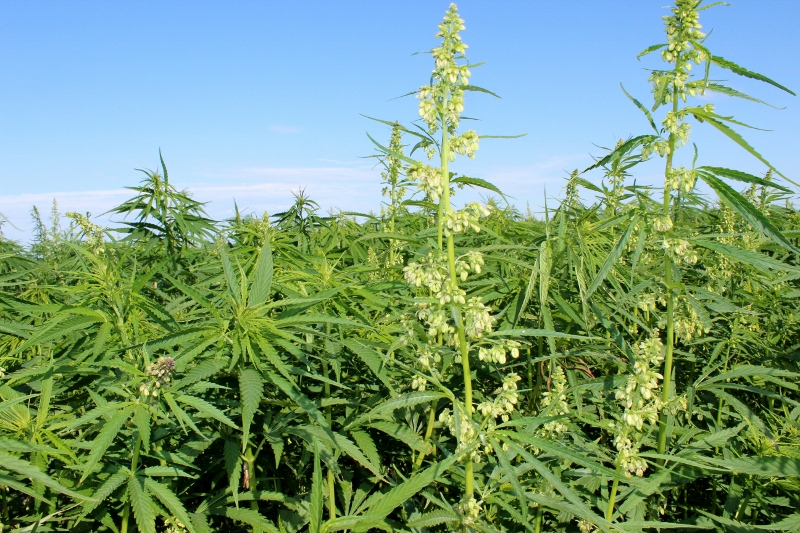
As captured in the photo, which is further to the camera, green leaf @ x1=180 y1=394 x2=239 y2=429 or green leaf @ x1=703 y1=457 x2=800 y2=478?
green leaf @ x1=703 y1=457 x2=800 y2=478

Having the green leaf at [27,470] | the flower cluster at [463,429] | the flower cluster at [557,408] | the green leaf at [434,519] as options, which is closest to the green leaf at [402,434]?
the green leaf at [434,519]

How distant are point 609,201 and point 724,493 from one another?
2.21 metres

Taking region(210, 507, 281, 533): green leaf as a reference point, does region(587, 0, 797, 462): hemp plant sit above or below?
above

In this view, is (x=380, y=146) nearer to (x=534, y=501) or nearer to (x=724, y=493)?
(x=534, y=501)

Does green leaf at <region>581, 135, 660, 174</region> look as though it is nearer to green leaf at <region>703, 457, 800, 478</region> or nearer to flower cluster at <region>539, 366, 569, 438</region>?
flower cluster at <region>539, 366, 569, 438</region>

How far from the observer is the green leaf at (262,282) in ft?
8.40

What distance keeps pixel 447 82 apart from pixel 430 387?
176 centimetres

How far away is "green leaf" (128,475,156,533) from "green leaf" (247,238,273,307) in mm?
939

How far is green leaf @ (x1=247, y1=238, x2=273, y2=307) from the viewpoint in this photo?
2.56 meters

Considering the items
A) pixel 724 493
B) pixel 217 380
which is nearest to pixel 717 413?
pixel 724 493

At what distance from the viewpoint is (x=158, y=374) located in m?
2.27

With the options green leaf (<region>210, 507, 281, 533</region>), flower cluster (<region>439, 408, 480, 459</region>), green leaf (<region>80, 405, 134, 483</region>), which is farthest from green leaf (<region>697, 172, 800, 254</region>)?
green leaf (<region>80, 405, 134, 483</region>)

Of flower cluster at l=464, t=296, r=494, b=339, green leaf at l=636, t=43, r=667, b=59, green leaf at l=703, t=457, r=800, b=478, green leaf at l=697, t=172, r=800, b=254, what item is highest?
green leaf at l=636, t=43, r=667, b=59

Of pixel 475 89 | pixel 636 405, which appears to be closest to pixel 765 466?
pixel 636 405
